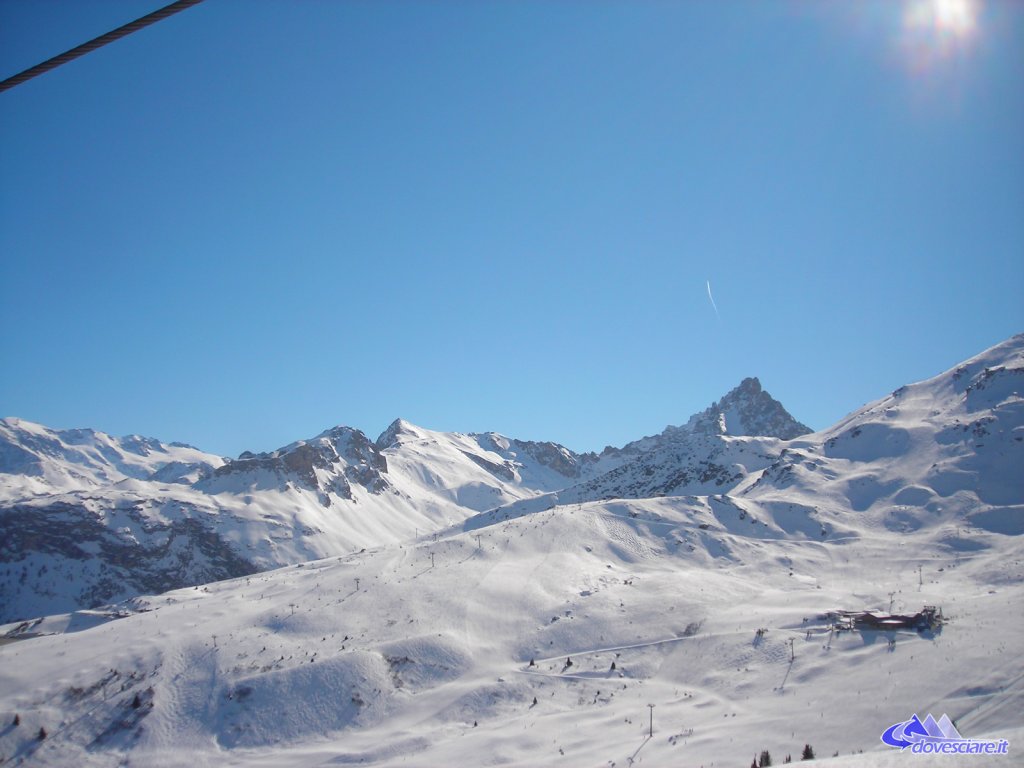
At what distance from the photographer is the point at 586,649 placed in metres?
44.8

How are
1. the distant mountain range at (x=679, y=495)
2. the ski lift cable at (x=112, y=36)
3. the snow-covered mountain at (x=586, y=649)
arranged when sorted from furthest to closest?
the distant mountain range at (x=679, y=495)
the snow-covered mountain at (x=586, y=649)
the ski lift cable at (x=112, y=36)

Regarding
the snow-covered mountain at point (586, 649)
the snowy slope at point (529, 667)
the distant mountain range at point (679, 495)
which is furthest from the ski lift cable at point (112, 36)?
the distant mountain range at point (679, 495)

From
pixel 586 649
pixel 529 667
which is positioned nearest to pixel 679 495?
pixel 586 649

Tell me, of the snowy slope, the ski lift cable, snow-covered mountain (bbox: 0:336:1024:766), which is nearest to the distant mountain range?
snow-covered mountain (bbox: 0:336:1024:766)

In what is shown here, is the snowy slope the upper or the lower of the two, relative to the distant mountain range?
lower

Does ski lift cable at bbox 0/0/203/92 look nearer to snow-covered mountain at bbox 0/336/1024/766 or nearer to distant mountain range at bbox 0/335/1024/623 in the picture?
snow-covered mountain at bbox 0/336/1024/766

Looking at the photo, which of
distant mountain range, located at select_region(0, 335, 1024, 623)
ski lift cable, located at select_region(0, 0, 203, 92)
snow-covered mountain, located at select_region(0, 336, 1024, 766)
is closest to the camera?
ski lift cable, located at select_region(0, 0, 203, 92)

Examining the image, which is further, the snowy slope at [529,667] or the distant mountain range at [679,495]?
the distant mountain range at [679,495]

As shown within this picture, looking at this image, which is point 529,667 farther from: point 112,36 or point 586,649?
point 112,36

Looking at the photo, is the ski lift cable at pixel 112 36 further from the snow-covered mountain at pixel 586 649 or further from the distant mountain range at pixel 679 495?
the distant mountain range at pixel 679 495

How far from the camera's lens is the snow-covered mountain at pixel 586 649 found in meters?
31.9

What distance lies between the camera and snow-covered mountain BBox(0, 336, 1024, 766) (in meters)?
31.9

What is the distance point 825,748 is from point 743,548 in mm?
44171

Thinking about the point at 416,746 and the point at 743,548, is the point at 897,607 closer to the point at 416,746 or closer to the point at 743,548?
the point at 743,548
